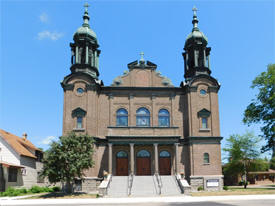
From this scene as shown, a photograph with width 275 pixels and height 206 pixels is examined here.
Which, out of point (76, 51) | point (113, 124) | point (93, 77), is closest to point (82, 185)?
point (113, 124)

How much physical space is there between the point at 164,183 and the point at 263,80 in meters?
19.0

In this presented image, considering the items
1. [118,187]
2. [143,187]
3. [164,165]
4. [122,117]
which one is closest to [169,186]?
[143,187]

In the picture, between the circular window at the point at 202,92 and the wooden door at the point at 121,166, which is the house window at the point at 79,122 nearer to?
the wooden door at the point at 121,166

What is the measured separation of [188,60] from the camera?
36.2 m

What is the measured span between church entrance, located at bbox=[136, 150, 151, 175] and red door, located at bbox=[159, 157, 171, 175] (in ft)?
4.53

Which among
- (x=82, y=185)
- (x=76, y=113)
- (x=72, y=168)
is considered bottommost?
(x=82, y=185)

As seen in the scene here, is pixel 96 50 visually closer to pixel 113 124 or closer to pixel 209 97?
pixel 113 124

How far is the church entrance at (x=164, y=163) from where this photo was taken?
31.8 m

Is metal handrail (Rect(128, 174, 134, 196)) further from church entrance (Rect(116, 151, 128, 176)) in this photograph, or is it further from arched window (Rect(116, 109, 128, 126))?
arched window (Rect(116, 109, 128, 126))

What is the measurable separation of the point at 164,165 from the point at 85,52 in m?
16.4

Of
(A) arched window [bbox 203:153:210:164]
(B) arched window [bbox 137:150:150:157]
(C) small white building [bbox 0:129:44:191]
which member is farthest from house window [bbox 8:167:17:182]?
(A) arched window [bbox 203:153:210:164]

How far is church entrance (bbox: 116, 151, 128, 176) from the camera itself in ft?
103

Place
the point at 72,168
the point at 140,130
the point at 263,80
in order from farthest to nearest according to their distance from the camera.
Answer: the point at 263,80 < the point at 140,130 < the point at 72,168

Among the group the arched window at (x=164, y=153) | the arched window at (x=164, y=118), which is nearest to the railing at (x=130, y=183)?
the arched window at (x=164, y=153)
